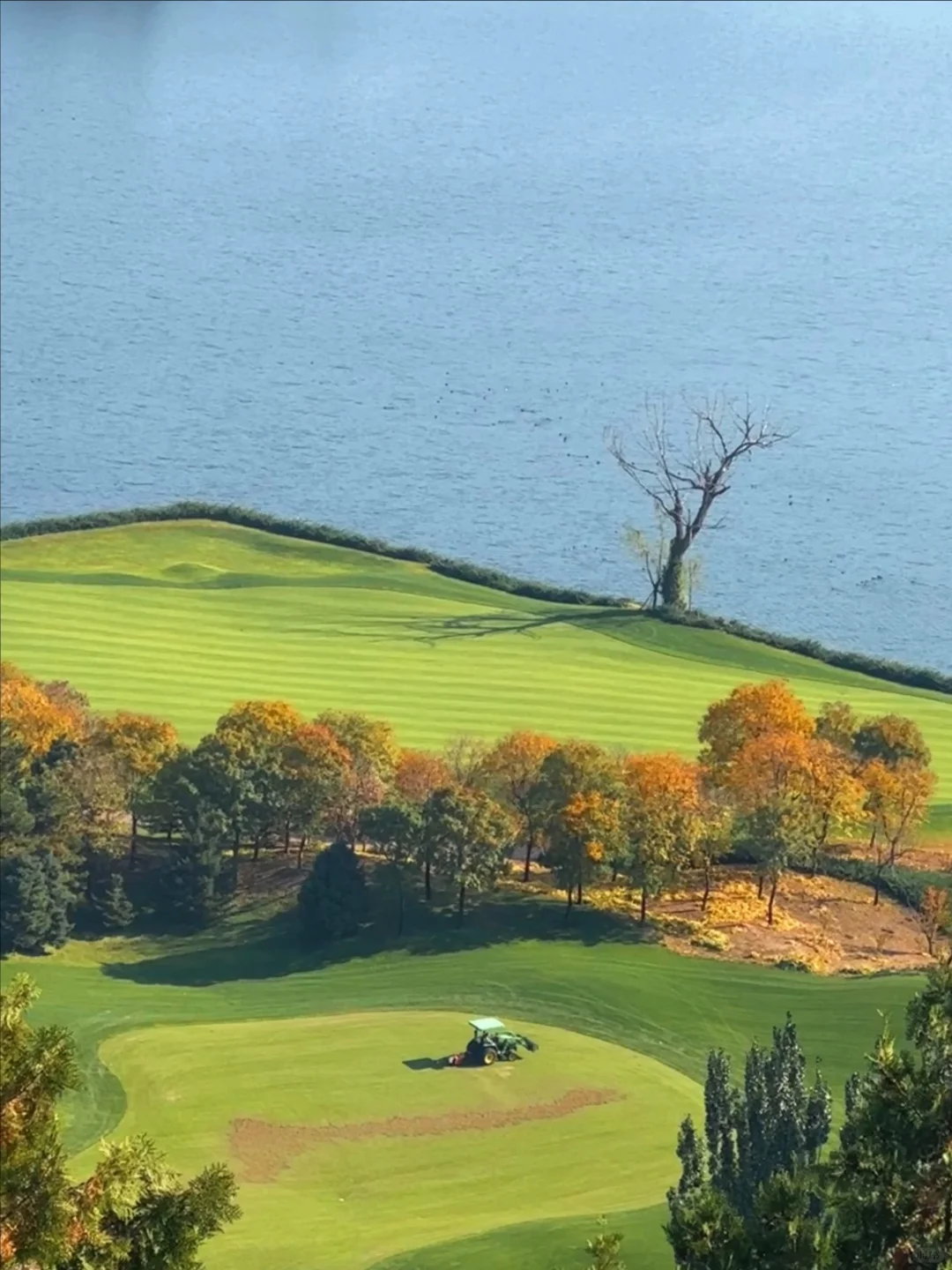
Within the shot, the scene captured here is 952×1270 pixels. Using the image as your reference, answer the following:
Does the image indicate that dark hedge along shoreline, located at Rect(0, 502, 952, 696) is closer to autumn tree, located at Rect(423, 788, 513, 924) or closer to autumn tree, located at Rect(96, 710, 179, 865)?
autumn tree, located at Rect(423, 788, 513, 924)

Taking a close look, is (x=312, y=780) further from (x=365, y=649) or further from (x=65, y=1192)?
(x=65, y=1192)

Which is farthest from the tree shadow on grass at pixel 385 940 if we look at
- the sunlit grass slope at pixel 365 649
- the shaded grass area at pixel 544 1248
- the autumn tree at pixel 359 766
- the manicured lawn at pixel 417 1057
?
the shaded grass area at pixel 544 1248

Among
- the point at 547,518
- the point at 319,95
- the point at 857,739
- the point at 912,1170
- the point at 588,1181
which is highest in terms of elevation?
the point at 319,95

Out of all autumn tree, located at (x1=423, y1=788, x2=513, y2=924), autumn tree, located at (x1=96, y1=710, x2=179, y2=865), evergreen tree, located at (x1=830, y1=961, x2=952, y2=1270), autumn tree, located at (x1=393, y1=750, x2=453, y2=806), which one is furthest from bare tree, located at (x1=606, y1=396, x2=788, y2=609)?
evergreen tree, located at (x1=830, y1=961, x2=952, y2=1270)

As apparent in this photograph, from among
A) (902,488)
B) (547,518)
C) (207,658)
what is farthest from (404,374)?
(902,488)

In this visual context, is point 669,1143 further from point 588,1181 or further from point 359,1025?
point 359,1025

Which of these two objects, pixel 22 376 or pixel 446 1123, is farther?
pixel 22 376

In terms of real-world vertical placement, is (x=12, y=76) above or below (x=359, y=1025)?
above
